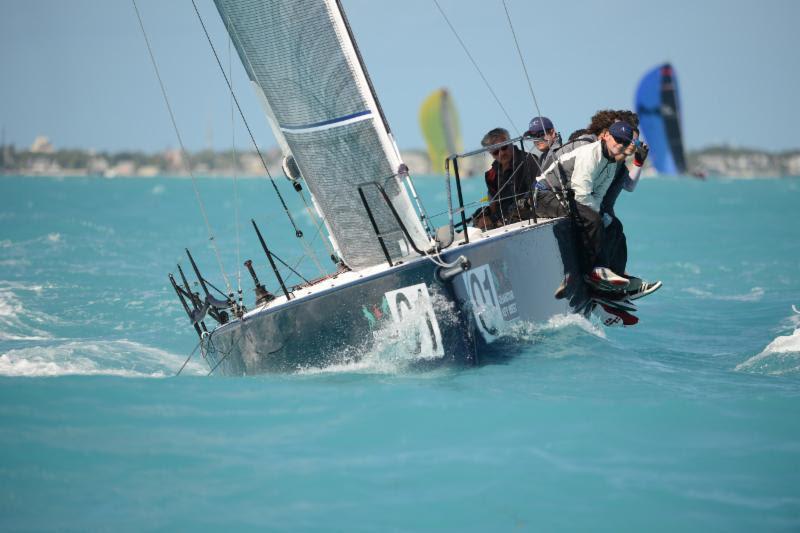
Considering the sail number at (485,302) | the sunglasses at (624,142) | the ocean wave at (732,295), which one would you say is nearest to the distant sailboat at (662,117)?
the ocean wave at (732,295)

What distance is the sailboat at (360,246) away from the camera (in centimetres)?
596

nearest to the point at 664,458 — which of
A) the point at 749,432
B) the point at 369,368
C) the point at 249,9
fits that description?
the point at 749,432

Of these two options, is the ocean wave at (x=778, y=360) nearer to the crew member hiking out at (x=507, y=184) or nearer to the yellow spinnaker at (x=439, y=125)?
the crew member hiking out at (x=507, y=184)

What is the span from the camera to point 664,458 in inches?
186

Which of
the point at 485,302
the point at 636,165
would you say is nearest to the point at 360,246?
the point at 485,302

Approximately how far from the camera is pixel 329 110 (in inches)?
249

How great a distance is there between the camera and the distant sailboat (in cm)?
4116

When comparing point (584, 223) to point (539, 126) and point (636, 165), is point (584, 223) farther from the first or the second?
point (539, 126)

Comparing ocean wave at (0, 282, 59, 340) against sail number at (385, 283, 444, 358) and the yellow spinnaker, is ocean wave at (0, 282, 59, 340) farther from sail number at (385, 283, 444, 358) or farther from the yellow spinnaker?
the yellow spinnaker

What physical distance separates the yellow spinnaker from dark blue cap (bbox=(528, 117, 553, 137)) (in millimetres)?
42691

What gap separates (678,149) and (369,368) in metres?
40.6

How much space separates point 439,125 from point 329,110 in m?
46.4

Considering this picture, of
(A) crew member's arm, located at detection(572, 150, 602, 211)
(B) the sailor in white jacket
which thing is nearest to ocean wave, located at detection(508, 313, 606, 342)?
(B) the sailor in white jacket

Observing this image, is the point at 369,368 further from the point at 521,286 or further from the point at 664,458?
the point at 664,458
